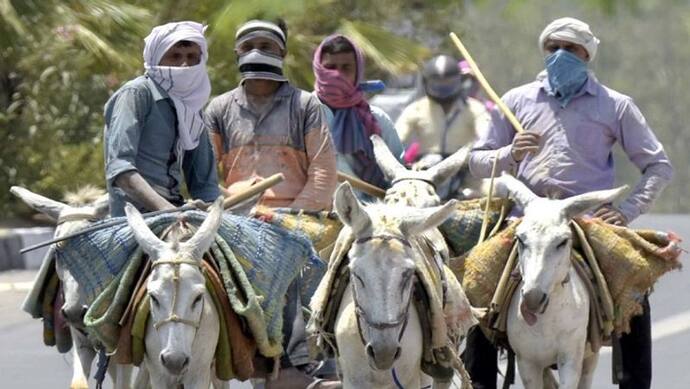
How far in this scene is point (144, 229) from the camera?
30.7 feet

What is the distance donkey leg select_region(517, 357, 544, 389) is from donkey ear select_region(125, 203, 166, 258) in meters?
2.43

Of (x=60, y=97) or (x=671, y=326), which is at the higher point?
(x=60, y=97)

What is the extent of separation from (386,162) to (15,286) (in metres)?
9.81

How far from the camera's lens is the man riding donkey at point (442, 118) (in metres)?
15.7

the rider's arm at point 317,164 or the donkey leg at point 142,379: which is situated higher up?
the rider's arm at point 317,164

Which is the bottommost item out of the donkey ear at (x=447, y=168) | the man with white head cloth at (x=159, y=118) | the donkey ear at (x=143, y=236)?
the donkey ear at (x=143, y=236)

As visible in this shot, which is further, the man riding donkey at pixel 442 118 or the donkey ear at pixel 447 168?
the man riding donkey at pixel 442 118

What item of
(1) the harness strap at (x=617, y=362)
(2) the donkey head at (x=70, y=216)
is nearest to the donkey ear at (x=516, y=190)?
(1) the harness strap at (x=617, y=362)

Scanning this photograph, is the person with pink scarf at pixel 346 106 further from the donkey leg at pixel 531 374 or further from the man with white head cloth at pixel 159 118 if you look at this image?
the man with white head cloth at pixel 159 118

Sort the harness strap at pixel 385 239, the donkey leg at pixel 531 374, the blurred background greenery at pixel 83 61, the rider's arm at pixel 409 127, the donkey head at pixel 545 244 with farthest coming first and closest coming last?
the blurred background greenery at pixel 83 61
the rider's arm at pixel 409 127
the donkey leg at pixel 531 374
the donkey head at pixel 545 244
the harness strap at pixel 385 239

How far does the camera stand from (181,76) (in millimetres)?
9930

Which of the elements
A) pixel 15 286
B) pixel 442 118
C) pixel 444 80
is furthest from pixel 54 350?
pixel 15 286

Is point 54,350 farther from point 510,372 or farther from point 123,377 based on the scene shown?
point 510,372

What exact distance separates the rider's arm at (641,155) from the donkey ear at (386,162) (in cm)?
124
